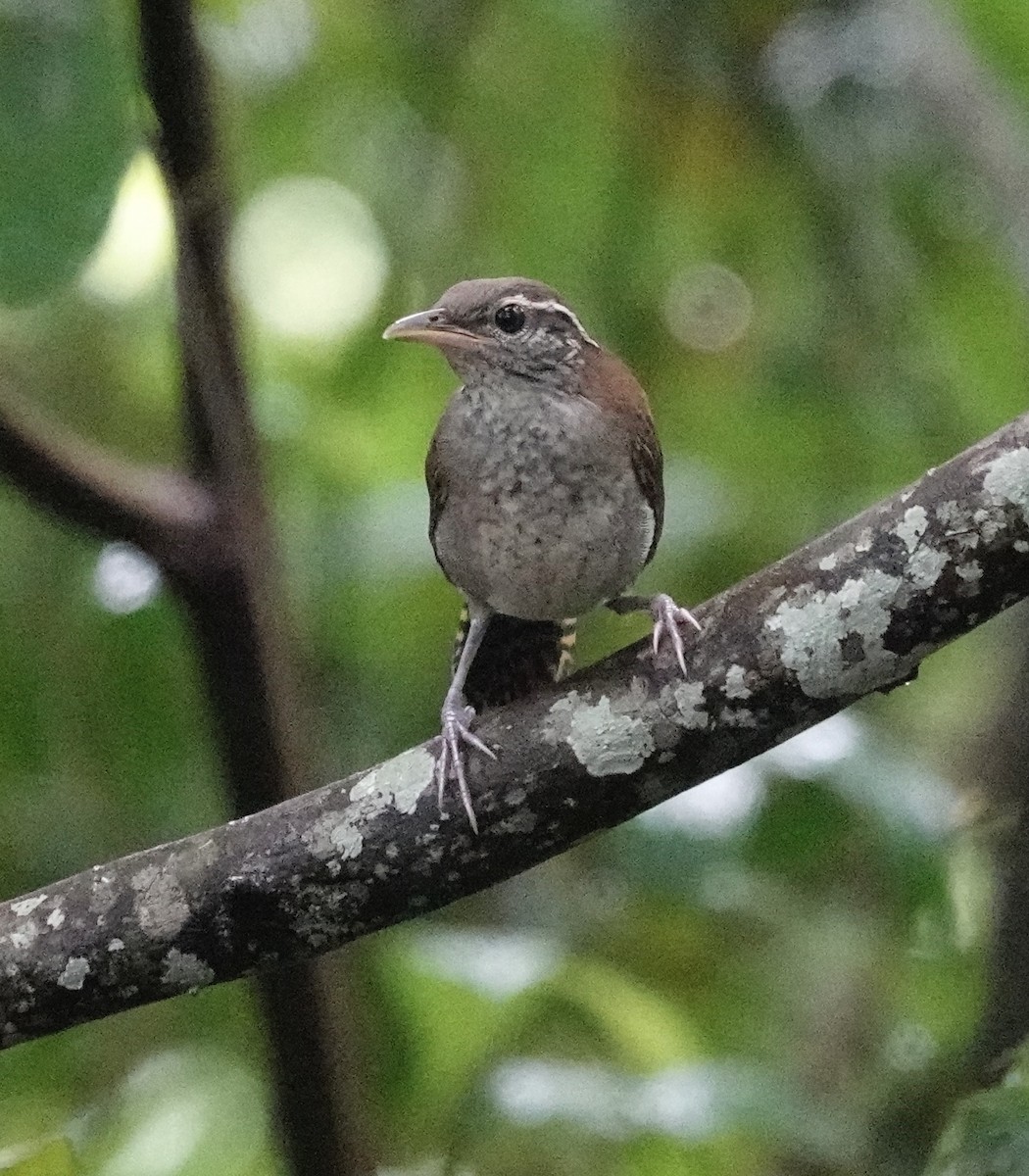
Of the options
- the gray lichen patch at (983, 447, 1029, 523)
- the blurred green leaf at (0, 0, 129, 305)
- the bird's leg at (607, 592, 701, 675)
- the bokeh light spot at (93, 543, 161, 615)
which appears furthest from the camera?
the bokeh light spot at (93, 543, 161, 615)

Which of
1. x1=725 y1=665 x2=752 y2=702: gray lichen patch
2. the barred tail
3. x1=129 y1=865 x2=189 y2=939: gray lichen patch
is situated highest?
x1=725 y1=665 x2=752 y2=702: gray lichen patch

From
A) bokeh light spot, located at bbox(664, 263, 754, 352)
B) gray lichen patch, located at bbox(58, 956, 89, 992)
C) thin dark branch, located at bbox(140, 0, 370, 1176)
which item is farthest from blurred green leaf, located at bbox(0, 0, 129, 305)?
bokeh light spot, located at bbox(664, 263, 754, 352)

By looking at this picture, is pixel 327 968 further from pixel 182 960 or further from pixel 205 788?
pixel 205 788

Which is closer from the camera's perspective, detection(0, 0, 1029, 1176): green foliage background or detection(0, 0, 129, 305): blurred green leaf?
detection(0, 0, 129, 305): blurred green leaf

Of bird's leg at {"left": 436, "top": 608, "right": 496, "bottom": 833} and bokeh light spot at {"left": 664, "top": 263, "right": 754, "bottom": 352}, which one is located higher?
bird's leg at {"left": 436, "top": 608, "right": 496, "bottom": 833}

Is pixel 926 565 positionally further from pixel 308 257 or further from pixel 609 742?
pixel 308 257

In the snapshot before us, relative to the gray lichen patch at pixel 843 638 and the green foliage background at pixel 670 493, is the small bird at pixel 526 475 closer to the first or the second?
the green foliage background at pixel 670 493

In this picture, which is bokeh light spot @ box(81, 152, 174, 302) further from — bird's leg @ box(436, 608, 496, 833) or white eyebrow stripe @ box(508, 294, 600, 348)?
bird's leg @ box(436, 608, 496, 833)
